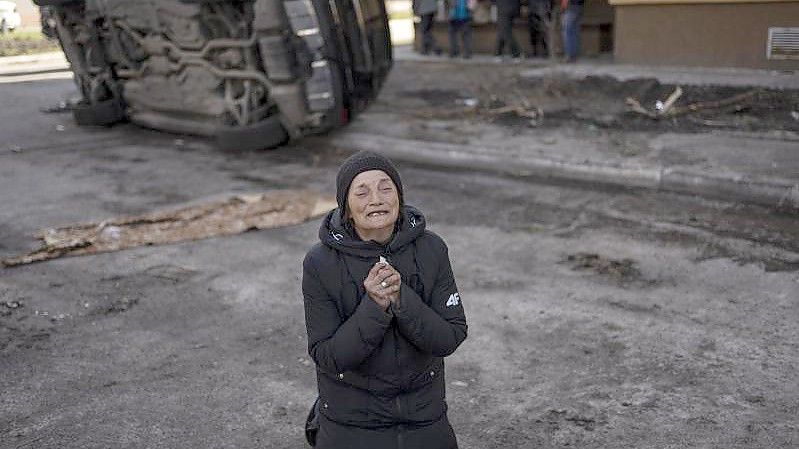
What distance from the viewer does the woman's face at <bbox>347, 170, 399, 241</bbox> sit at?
104 inches

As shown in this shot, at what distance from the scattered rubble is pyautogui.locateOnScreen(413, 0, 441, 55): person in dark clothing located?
9629 mm

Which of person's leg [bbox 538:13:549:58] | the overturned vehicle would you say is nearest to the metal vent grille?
person's leg [bbox 538:13:549:58]

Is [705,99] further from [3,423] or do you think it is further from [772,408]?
[3,423]

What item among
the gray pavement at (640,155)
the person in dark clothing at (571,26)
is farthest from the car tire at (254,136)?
the person in dark clothing at (571,26)

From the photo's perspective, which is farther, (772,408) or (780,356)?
(780,356)

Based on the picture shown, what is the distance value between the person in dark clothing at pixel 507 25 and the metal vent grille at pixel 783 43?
195 inches

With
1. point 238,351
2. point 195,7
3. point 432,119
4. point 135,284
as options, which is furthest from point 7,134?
point 238,351

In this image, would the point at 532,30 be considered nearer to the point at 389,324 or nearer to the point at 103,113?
the point at 103,113

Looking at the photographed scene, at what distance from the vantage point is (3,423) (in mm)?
4156

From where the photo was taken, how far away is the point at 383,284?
8.18 feet

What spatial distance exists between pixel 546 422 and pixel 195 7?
7.74 meters

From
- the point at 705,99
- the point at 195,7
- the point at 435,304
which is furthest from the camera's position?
the point at 705,99

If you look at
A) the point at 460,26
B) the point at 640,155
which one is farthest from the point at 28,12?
the point at 640,155

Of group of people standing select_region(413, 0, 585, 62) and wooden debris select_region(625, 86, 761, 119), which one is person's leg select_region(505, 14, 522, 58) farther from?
wooden debris select_region(625, 86, 761, 119)
